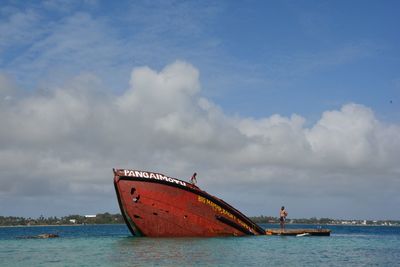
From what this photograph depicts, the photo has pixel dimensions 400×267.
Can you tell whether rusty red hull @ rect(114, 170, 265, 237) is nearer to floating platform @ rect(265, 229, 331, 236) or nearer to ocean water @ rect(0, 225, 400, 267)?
ocean water @ rect(0, 225, 400, 267)

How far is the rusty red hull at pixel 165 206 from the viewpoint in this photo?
1288 inches

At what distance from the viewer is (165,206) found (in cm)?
3306

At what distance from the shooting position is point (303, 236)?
A: 43844 millimetres

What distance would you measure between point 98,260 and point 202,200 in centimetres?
1126

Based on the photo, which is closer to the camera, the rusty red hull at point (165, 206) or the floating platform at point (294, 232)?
the rusty red hull at point (165, 206)

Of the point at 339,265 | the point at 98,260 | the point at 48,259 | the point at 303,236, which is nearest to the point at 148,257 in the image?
the point at 98,260

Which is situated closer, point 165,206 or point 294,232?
point 165,206

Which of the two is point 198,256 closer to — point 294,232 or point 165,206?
point 165,206

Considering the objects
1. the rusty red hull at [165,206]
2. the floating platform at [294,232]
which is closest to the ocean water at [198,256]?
the rusty red hull at [165,206]

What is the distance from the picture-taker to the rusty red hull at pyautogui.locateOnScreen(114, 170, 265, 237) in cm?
3272

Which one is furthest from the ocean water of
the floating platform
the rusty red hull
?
the floating platform

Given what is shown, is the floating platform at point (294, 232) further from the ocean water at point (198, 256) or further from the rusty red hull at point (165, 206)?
the ocean water at point (198, 256)

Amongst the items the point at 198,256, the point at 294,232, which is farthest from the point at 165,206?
the point at 294,232

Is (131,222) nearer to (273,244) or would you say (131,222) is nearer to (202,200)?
(202,200)
